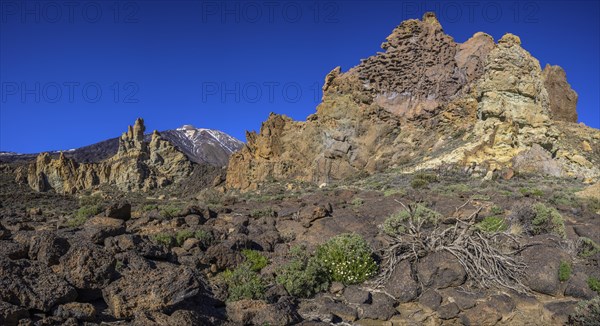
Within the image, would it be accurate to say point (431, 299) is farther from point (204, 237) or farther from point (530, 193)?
point (530, 193)

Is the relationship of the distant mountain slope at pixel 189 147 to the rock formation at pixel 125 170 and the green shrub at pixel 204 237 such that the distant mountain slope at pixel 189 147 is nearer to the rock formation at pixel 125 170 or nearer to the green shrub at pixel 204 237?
the rock formation at pixel 125 170

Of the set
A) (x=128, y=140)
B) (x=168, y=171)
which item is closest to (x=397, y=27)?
(x=168, y=171)

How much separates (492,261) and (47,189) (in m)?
55.8

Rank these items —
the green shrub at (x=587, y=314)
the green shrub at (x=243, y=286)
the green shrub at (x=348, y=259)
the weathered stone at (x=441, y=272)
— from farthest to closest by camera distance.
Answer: the green shrub at (x=348, y=259) < the weathered stone at (x=441, y=272) < the green shrub at (x=243, y=286) < the green shrub at (x=587, y=314)

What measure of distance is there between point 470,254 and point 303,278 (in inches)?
120

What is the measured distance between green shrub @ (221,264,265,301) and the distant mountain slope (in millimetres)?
77359

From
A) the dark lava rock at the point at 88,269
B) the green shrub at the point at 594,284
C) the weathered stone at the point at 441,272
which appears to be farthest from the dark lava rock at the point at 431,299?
the dark lava rock at the point at 88,269

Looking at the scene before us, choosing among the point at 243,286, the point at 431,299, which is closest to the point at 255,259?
the point at 243,286

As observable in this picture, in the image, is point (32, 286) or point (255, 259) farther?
point (255, 259)

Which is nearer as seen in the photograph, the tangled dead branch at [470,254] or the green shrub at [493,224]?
the tangled dead branch at [470,254]

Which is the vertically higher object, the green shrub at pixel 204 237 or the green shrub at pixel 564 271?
the green shrub at pixel 204 237

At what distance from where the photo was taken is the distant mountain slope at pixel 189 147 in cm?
9075

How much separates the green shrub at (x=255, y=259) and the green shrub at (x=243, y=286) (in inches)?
34.2

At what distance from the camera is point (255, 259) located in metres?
8.62
